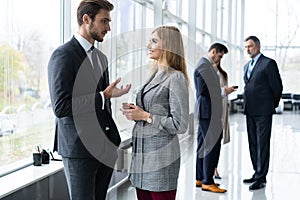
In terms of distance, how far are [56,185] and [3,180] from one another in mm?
548

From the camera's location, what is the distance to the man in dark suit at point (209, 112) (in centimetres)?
490

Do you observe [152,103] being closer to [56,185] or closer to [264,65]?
[56,185]

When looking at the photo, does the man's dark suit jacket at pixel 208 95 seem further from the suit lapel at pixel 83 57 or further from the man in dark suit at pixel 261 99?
the suit lapel at pixel 83 57

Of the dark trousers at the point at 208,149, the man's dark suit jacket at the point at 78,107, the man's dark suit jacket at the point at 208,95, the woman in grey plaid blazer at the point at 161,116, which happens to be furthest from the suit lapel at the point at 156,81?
the dark trousers at the point at 208,149

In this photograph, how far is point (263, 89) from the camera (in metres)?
5.17

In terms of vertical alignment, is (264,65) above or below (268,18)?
below

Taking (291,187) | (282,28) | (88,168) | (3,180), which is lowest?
(291,187)

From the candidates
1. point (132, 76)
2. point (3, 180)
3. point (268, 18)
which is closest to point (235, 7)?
point (268, 18)

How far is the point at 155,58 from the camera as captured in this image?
259 cm

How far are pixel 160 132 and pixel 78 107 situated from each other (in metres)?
0.53

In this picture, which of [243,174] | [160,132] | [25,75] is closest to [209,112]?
[243,174]

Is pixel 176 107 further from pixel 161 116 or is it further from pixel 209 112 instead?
pixel 209 112

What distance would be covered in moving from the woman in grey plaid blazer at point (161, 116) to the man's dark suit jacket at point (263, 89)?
273 centimetres

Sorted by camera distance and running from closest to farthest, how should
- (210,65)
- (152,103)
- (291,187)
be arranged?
(152,103) < (210,65) < (291,187)
